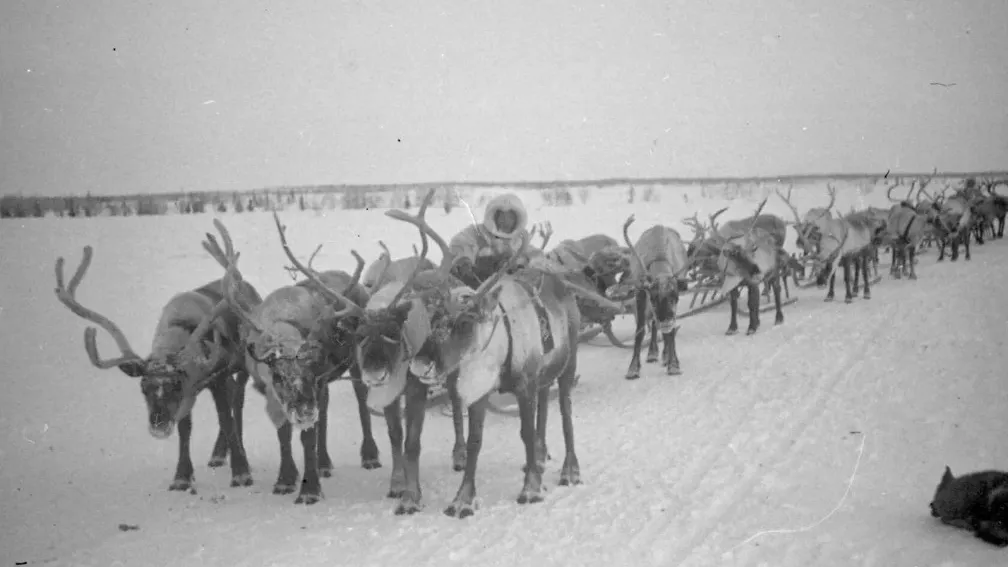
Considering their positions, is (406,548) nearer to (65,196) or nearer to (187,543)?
(187,543)

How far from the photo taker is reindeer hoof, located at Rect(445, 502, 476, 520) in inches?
237

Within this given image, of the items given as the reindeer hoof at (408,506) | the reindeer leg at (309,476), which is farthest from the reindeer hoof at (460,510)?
the reindeer leg at (309,476)

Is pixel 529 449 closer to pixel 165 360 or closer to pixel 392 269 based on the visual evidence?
pixel 392 269

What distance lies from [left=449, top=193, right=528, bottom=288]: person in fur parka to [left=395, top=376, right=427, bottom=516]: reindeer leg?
1671 mm

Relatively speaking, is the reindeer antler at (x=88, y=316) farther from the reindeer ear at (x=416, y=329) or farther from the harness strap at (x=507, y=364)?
the harness strap at (x=507, y=364)

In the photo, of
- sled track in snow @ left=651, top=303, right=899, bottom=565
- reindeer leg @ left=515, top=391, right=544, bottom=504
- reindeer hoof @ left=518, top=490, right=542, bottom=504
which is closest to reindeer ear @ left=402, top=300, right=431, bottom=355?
reindeer leg @ left=515, top=391, right=544, bottom=504

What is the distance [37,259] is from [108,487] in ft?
21.4

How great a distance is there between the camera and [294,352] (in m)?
6.01

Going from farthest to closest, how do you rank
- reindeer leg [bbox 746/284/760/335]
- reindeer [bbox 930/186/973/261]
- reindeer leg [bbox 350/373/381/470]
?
1. reindeer [bbox 930/186/973/261]
2. reindeer leg [bbox 746/284/760/335]
3. reindeer leg [bbox 350/373/381/470]

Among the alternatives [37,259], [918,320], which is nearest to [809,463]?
[918,320]

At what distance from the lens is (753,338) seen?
13.7 metres

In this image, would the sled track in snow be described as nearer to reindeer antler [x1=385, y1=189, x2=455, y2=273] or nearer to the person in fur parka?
reindeer antler [x1=385, y1=189, x2=455, y2=273]

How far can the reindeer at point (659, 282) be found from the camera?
35.7 ft

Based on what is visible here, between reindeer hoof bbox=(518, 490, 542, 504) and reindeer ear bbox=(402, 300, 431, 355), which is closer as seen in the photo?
reindeer ear bbox=(402, 300, 431, 355)
